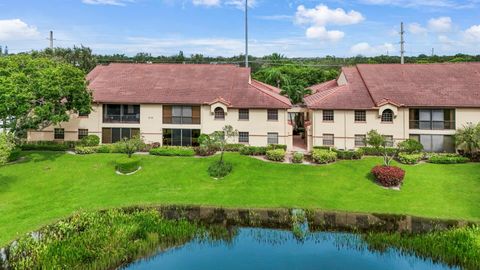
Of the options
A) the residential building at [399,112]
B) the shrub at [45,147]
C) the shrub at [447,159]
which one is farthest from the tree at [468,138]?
the shrub at [45,147]

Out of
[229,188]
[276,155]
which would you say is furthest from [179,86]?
[229,188]

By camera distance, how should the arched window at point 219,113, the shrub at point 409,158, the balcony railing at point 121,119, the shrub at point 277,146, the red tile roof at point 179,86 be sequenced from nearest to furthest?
the shrub at point 409,158, the shrub at point 277,146, the arched window at point 219,113, the red tile roof at point 179,86, the balcony railing at point 121,119

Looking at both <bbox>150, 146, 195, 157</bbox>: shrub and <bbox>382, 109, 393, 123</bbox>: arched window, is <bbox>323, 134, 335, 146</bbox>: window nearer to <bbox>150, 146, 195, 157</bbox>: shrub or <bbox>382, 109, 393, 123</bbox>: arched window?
<bbox>382, 109, 393, 123</bbox>: arched window

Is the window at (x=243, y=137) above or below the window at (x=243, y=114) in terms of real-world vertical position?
below

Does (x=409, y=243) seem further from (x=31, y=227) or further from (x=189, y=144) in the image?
(x=189, y=144)

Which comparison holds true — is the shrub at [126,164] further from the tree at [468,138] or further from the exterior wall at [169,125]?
the tree at [468,138]

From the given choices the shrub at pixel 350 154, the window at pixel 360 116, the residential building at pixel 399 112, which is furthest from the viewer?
the window at pixel 360 116

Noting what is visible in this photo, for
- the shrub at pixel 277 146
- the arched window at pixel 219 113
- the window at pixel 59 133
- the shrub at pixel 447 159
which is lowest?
the shrub at pixel 447 159

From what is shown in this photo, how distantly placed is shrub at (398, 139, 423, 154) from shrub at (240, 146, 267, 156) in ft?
41.5

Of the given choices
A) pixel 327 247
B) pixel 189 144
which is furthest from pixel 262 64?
pixel 327 247

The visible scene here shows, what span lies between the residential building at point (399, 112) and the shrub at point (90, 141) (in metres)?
22.5

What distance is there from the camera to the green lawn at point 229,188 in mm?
26875

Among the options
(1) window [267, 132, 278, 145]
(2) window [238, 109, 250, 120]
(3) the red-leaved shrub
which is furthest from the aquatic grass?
(2) window [238, 109, 250, 120]

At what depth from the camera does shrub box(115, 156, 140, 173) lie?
1321 inches
